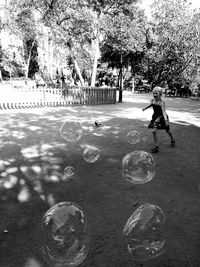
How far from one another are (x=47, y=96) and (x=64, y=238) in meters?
16.1

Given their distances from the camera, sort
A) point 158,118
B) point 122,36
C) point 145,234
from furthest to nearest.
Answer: point 122,36
point 158,118
point 145,234

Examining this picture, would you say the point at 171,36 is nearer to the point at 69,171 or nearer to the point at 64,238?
the point at 69,171

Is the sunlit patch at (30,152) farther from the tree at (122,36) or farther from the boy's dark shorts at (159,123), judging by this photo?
the tree at (122,36)

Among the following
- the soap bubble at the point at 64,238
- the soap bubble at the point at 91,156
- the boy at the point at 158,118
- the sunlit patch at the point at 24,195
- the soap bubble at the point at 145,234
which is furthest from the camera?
the boy at the point at 158,118

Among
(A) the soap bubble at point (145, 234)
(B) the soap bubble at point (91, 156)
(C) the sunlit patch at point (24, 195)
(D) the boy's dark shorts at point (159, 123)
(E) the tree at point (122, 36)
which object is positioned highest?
(E) the tree at point (122, 36)

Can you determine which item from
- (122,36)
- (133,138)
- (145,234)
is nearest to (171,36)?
(122,36)

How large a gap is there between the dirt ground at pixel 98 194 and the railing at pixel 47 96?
8.35 metres

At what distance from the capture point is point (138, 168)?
15.1 ft

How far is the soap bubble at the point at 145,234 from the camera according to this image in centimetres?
294

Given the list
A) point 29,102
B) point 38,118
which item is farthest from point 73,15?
point 38,118

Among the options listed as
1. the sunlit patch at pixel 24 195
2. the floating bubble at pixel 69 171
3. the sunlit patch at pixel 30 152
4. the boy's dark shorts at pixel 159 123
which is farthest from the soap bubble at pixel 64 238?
the boy's dark shorts at pixel 159 123

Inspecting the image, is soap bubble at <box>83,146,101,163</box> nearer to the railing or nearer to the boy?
the boy

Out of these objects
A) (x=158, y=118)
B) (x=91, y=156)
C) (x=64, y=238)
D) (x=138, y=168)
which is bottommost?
(x=91, y=156)

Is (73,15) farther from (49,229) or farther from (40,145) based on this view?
(49,229)
